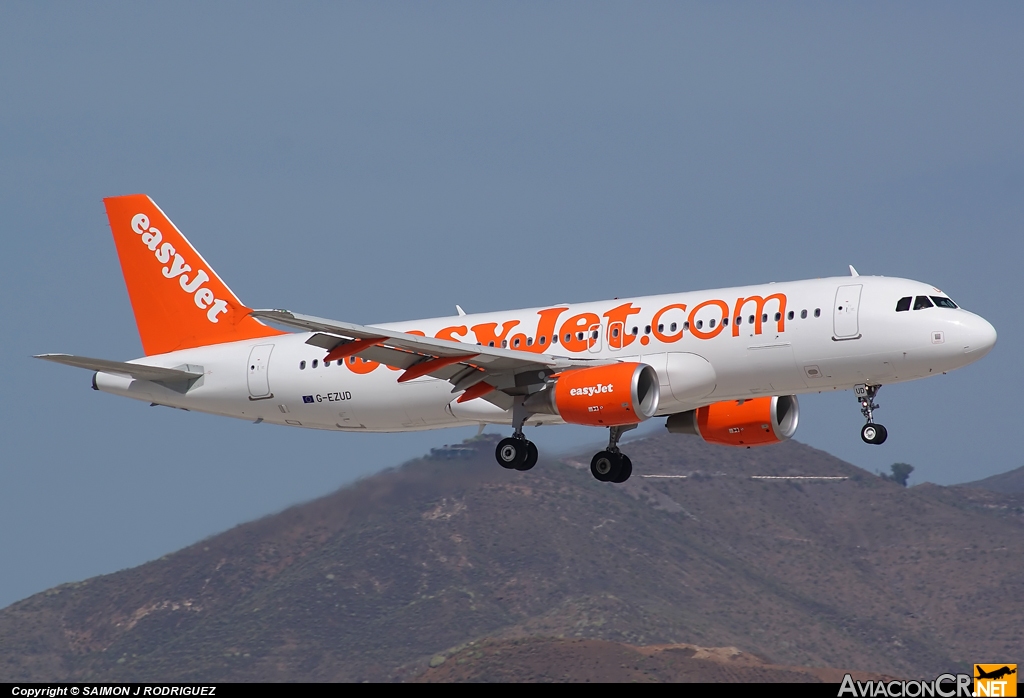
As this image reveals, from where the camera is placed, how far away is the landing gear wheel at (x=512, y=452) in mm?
48656

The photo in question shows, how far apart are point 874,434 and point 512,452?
11.5m

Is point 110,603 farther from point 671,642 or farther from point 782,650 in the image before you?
point 782,650

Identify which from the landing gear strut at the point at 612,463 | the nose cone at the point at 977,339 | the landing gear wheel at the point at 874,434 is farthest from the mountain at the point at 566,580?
the nose cone at the point at 977,339

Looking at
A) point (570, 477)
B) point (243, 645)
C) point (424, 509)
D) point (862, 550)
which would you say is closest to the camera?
point (243, 645)

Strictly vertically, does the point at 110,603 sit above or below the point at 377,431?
below

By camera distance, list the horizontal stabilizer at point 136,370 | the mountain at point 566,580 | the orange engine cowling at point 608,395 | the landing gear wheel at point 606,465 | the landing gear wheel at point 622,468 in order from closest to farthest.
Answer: the orange engine cowling at point 608,395 → the horizontal stabilizer at point 136,370 → the landing gear wheel at point 606,465 → the landing gear wheel at point 622,468 → the mountain at point 566,580

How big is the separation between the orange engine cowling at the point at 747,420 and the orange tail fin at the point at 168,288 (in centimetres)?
1552

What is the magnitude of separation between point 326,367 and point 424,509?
104432 mm

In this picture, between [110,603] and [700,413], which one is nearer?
[700,413]

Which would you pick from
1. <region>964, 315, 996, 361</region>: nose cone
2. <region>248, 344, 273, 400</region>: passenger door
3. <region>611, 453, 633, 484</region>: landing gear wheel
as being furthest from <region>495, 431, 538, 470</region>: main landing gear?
<region>964, 315, 996, 361</region>: nose cone

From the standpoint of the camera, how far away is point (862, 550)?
177625 mm

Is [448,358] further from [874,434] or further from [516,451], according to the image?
[874,434]

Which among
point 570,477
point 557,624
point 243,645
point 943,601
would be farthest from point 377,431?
point 943,601

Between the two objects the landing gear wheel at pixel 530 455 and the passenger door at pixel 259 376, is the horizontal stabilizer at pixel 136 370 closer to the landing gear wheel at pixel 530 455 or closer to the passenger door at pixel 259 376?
the passenger door at pixel 259 376
